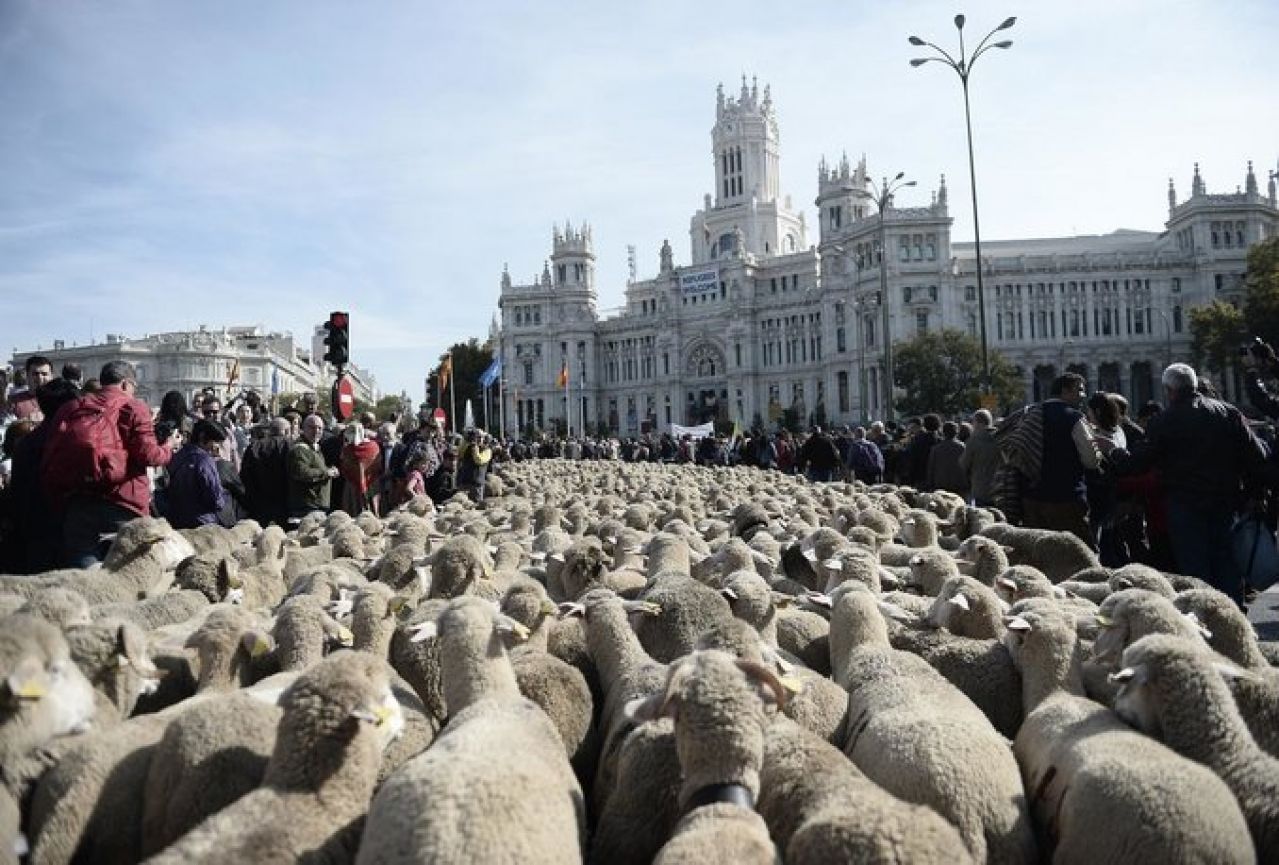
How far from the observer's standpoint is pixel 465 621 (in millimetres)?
4223

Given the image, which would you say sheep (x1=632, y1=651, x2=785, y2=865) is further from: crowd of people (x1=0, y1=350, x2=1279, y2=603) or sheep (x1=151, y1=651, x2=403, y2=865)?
crowd of people (x1=0, y1=350, x2=1279, y2=603)

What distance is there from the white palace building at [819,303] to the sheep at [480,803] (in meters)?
68.1

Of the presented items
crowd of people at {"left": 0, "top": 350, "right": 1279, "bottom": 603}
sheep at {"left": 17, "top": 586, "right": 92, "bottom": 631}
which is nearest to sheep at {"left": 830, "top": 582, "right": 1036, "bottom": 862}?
sheep at {"left": 17, "top": 586, "right": 92, "bottom": 631}

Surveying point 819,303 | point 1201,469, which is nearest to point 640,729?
point 1201,469

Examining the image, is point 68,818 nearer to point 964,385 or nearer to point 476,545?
point 476,545

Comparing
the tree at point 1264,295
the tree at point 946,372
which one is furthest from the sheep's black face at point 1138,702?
the tree at point 946,372

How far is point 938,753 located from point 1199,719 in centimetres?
88

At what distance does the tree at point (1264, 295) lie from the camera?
5694cm

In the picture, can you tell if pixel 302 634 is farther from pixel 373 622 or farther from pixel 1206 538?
pixel 1206 538

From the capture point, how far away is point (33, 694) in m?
3.22

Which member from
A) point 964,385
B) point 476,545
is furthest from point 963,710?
point 964,385

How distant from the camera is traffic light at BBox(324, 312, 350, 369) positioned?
15.6 m

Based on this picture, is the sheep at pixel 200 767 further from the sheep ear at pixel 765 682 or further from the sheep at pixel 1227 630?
the sheep at pixel 1227 630

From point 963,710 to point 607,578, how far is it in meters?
3.22
